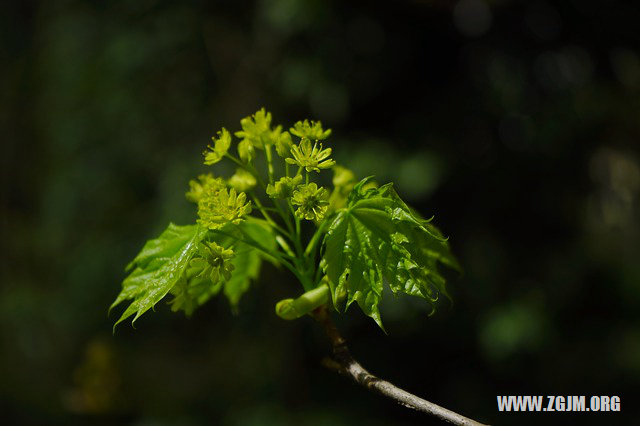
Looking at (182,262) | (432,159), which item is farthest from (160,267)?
(432,159)

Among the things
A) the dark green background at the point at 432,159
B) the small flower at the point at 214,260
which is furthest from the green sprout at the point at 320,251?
the dark green background at the point at 432,159

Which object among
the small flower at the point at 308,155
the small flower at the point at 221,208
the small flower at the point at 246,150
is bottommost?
the small flower at the point at 221,208

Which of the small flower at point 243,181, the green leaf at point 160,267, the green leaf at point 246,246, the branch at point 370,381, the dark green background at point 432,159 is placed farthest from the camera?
the dark green background at point 432,159

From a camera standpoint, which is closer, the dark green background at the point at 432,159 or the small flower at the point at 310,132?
the small flower at the point at 310,132

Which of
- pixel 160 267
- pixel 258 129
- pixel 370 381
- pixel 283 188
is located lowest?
pixel 370 381

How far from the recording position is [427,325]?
2.83 meters

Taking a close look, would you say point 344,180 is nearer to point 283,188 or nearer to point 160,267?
point 283,188

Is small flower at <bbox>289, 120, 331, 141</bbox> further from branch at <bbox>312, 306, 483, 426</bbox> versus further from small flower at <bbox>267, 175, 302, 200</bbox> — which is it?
branch at <bbox>312, 306, 483, 426</bbox>

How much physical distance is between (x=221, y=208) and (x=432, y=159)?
6.14 feet

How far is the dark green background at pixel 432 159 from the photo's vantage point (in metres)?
2.64

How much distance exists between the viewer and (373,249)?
2.95 feet

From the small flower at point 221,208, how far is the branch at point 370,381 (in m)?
0.20

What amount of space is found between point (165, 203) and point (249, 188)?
1.89 metres

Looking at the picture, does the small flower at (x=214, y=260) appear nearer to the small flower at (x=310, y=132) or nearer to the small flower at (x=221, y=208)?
the small flower at (x=221, y=208)
